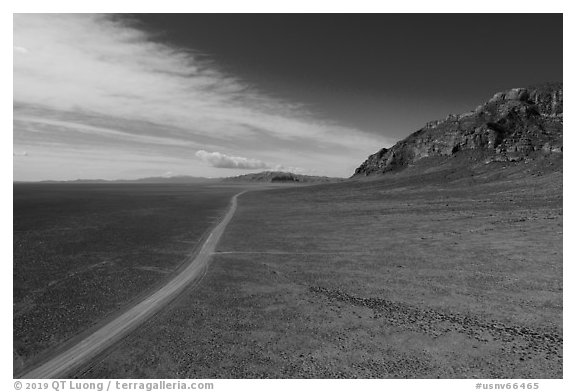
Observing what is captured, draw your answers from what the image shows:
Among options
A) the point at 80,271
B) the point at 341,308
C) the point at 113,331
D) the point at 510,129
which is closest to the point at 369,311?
the point at 341,308

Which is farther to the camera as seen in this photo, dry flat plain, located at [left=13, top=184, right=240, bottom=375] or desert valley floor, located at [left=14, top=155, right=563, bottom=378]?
dry flat plain, located at [left=13, top=184, right=240, bottom=375]

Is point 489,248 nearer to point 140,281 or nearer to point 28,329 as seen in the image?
point 140,281

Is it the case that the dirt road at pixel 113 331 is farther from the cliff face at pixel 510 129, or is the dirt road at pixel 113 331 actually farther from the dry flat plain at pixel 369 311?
the cliff face at pixel 510 129

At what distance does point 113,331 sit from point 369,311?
18.8m

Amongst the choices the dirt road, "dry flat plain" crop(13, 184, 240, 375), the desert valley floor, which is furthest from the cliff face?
the dirt road

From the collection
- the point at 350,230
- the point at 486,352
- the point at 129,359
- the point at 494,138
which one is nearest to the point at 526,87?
the point at 494,138

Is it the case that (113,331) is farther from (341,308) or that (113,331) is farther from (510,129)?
(510,129)

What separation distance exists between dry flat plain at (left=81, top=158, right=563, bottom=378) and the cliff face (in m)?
105

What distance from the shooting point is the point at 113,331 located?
23.6m

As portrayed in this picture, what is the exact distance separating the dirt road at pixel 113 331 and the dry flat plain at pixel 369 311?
3.39 ft

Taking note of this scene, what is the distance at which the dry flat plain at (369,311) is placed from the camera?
19422 millimetres

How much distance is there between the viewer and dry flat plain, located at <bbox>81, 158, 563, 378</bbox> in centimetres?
1942

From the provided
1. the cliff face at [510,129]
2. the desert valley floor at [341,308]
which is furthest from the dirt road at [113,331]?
the cliff face at [510,129]

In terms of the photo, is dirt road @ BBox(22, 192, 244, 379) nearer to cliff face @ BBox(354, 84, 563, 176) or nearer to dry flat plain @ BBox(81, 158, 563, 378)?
dry flat plain @ BBox(81, 158, 563, 378)
